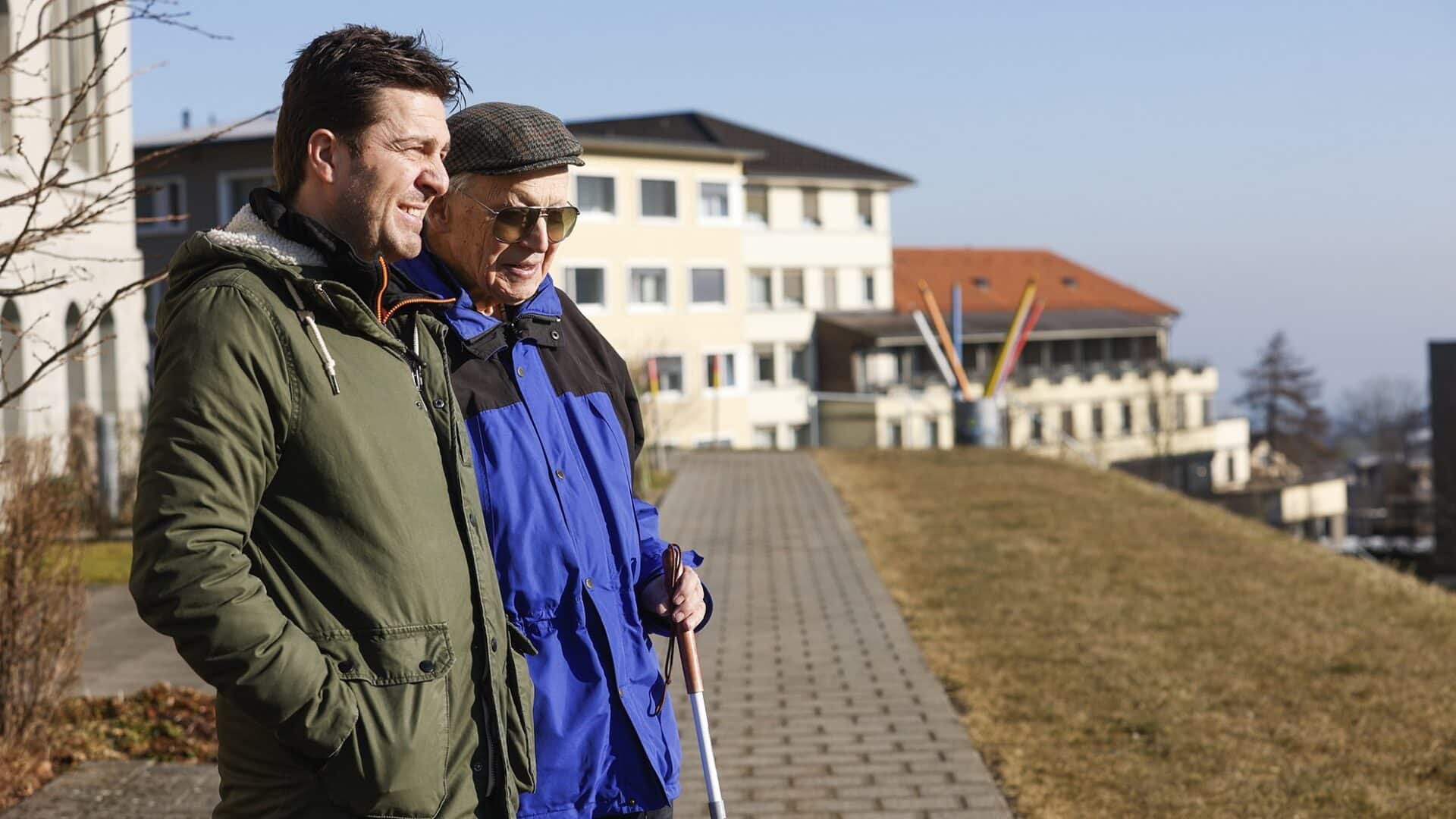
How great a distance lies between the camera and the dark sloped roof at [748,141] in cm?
6047

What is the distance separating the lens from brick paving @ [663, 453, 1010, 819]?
231 inches

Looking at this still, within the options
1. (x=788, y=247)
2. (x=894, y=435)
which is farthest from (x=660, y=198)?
(x=894, y=435)

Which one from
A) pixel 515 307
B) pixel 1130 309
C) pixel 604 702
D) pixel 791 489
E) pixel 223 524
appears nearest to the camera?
pixel 223 524

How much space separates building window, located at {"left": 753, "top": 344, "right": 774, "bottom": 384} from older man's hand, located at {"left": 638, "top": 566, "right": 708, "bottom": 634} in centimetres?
5961

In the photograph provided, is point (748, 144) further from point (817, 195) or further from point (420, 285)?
point (420, 285)

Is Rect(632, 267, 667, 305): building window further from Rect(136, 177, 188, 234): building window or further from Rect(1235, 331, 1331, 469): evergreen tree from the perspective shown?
Rect(1235, 331, 1331, 469): evergreen tree

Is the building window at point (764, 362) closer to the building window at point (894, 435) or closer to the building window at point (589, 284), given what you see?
the building window at point (894, 435)

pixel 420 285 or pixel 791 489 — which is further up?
pixel 420 285

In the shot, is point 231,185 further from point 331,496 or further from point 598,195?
point 331,496

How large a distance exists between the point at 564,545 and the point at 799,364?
203ft

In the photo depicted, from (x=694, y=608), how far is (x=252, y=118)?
2148mm

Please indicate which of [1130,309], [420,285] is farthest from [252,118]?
[1130,309]

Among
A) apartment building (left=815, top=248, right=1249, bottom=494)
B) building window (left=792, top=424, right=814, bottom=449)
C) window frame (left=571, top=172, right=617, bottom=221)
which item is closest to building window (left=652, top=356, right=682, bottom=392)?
window frame (left=571, top=172, right=617, bottom=221)

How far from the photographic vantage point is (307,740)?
2.08 metres
